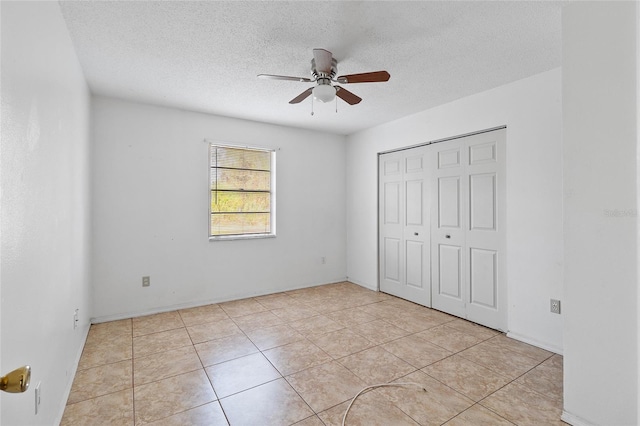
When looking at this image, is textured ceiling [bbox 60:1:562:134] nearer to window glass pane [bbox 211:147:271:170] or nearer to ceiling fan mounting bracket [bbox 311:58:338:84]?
ceiling fan mounting bracket [bbox 311:58:338:84]

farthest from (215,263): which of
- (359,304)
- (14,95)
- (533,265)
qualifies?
(533,265)

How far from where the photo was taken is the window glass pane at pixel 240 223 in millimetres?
4230

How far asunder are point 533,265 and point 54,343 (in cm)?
374

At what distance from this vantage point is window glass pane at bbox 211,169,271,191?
4.22 meters

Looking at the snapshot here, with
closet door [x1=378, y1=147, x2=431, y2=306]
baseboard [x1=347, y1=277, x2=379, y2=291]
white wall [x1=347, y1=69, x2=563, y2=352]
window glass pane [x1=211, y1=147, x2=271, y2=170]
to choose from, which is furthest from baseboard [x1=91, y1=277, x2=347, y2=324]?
white wall [x1=347, y1=69, x2=563, y2=352]

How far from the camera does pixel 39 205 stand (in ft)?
5.00

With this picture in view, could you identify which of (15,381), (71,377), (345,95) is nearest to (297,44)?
(345,95)

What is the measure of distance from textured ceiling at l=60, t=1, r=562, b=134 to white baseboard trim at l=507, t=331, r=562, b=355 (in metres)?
2.49

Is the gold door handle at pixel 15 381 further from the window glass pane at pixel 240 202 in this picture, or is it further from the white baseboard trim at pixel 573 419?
the window glass pane at pixel 240 202

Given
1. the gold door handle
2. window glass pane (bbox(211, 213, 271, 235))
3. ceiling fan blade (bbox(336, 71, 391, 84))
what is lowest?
the gold door handle

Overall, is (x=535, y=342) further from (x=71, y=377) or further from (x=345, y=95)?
(x=71, y=377)

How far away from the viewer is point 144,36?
2273 mm

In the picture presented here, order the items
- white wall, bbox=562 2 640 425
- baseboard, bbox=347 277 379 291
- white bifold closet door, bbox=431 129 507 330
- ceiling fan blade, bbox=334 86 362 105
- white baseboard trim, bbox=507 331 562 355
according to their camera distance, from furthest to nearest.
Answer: baseboard, bbox=347 277 379 291, white bifold closet door, bbox=431 129 507 330, white baseboard trim, bbox=507 331 562 355, ceiling fan blade, bbox=334 86 362 105, white wall, bbox=562 2 640 425

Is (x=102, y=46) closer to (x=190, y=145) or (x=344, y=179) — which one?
(x=190, y=145)
